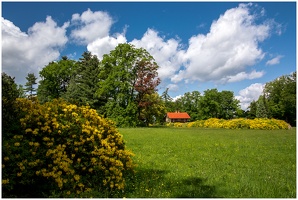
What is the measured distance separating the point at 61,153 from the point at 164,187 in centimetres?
261

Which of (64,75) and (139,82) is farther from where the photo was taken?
(64,75)

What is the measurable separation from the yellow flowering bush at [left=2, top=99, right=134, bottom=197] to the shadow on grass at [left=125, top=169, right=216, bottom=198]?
44cm

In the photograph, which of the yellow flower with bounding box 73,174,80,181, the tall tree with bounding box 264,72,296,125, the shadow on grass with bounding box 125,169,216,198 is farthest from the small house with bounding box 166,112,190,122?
the yellow flower with bounding box 73,174,80,181

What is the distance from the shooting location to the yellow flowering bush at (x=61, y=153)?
518 centimetres

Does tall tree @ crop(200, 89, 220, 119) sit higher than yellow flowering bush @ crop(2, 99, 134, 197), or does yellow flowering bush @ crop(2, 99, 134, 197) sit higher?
tall tree @ crop(200, 89, 220, 119)

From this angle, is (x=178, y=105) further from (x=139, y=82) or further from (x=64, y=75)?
(x=139, y=82)

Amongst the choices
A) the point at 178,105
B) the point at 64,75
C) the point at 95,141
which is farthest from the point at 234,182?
the point at 178,105

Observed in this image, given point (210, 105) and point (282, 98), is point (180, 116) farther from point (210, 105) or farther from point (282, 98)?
point (282, 98)

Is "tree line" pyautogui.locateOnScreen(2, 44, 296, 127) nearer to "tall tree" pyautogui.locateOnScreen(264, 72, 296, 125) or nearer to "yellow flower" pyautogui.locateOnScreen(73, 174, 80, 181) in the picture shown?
"tall tree" pyautogui.locateOnScreen(264, 72, 296, 125)

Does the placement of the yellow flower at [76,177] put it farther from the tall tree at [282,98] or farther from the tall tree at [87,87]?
the tall tree at [282,98]

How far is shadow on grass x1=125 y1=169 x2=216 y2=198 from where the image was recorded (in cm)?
596

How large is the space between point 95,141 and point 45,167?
4.00 feet

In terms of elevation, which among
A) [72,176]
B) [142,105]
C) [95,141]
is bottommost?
[72,176]

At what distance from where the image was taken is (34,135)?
581cm
